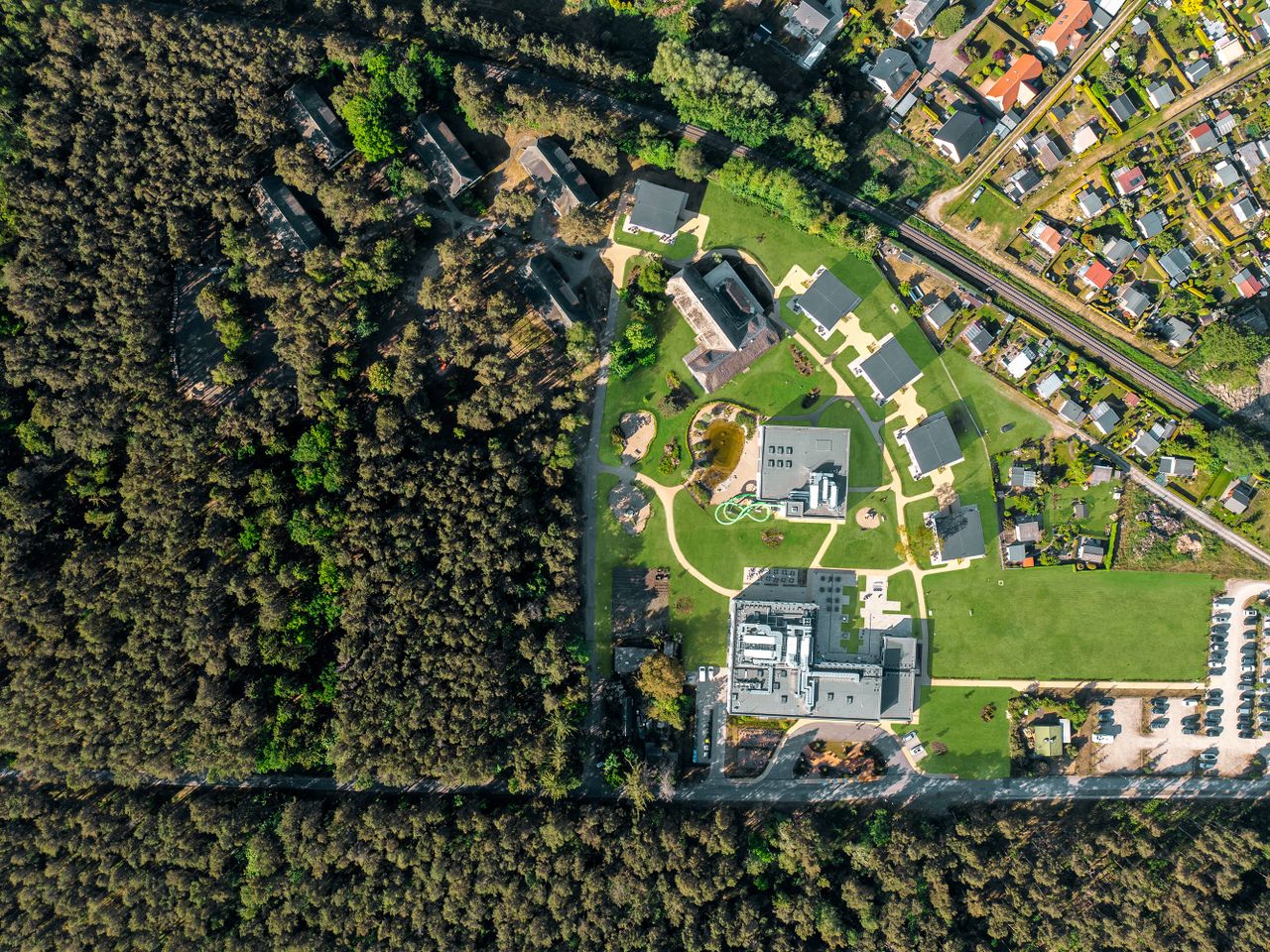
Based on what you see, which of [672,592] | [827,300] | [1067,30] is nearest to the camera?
[827,300]

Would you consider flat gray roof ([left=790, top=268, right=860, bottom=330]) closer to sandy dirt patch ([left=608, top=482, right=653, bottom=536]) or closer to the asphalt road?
the asphalt road

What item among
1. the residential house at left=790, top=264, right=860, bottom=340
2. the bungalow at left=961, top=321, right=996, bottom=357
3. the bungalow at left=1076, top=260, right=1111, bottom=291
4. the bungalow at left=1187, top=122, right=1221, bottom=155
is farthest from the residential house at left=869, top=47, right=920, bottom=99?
the bungalow at left=1187, top=122, right=1221, bottom=155

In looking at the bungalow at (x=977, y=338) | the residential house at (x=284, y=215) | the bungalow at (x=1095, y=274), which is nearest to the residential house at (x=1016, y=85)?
the bungalow at (x=1095, y=274)

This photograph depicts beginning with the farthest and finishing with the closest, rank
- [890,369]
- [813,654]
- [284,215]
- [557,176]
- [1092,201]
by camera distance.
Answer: [1092,201] → [890,369] → [813,654] → [557,176] → [284,215]

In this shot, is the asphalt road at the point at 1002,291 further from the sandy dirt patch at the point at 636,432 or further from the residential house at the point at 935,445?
the sandy dirt patch at the point at 636,432

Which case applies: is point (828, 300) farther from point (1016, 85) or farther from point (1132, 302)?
point (1132, 302)

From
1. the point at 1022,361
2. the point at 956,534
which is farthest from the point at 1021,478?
the point at 1022,361

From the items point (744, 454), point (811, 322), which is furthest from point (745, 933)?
point (811, 322)
